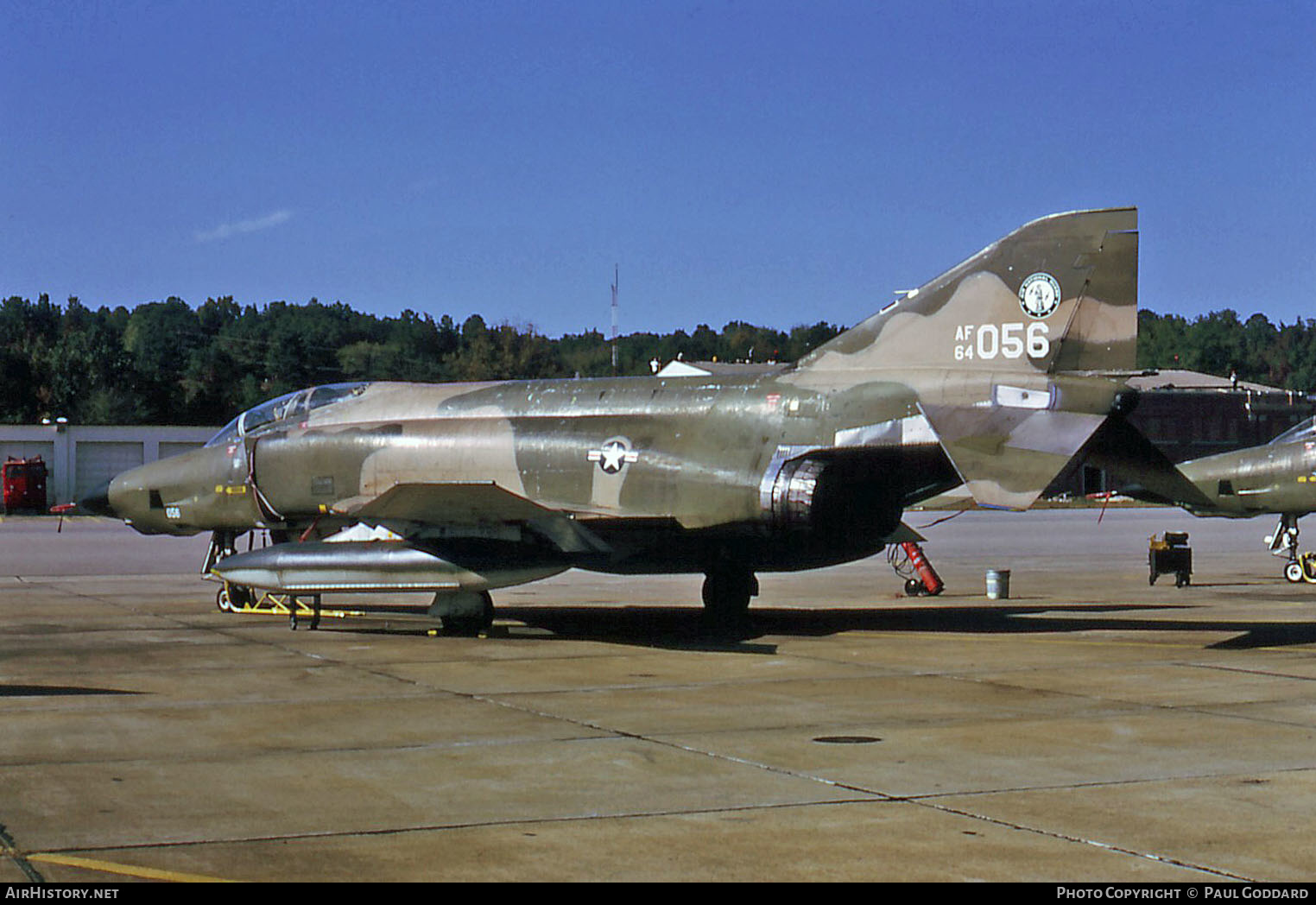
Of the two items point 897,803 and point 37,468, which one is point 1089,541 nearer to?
point 897,803

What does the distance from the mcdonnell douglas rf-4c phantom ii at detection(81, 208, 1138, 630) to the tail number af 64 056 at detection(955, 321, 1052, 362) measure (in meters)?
0.02

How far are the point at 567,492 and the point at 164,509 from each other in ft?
21.5

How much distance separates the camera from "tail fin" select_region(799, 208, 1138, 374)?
46.3 ft

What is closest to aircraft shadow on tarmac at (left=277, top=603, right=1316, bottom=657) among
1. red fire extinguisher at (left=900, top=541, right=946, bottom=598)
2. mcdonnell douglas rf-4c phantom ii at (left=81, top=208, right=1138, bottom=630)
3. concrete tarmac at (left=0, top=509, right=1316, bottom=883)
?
concrete tarmac at (left=0, top=509, right=1316, bottom=883)

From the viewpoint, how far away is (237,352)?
77.9m

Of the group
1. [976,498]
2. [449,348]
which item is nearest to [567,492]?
[976,498]

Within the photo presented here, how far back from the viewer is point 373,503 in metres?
15.5

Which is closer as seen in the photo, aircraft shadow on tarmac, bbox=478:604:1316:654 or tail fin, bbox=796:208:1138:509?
tail fin, bbox=796:208:1138:509

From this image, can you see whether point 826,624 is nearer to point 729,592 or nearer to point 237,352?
point 729,592

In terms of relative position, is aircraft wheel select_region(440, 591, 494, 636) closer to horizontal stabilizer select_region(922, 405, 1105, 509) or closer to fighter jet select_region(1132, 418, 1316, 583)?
horizontal stabilizer select_region(922, 405, 1105, 509)

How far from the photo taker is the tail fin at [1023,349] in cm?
1371

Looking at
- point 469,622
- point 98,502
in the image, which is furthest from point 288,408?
point 469,622

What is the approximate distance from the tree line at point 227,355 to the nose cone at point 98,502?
38248 mm

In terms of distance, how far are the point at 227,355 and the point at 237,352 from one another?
66 centimetres
